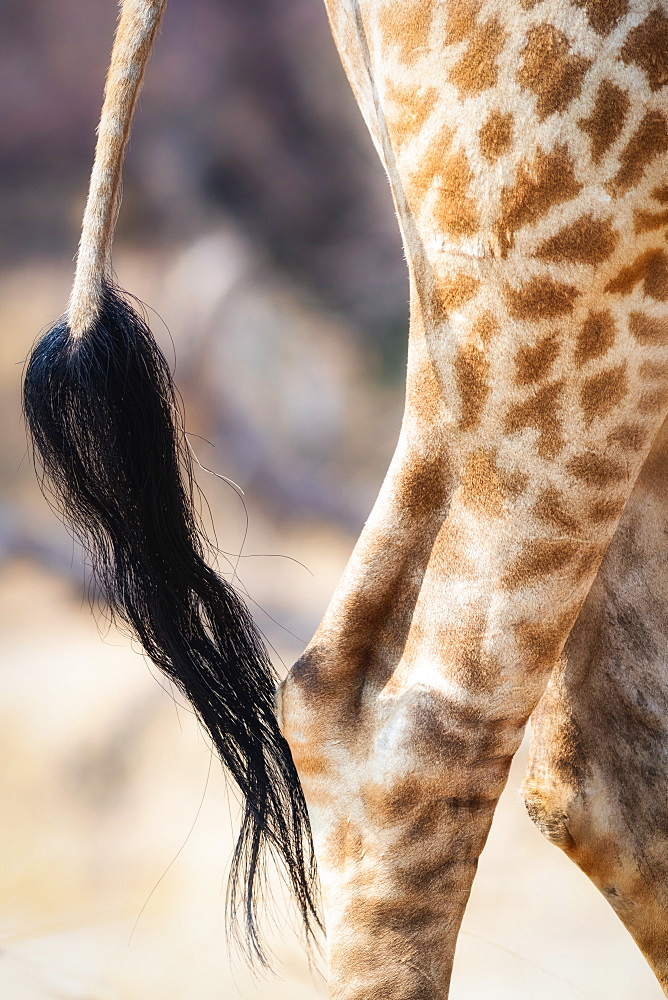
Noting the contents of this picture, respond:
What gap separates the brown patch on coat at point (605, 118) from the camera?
1.28ft

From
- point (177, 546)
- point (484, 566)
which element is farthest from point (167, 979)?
point (484, 566)

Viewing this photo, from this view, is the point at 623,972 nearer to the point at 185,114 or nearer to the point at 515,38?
the point at 515,38

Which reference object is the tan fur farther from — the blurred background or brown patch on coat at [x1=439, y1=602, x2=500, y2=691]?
the blurred background

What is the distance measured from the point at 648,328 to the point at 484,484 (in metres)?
0.10

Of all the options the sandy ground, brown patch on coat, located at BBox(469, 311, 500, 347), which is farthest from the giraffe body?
the sandy ground

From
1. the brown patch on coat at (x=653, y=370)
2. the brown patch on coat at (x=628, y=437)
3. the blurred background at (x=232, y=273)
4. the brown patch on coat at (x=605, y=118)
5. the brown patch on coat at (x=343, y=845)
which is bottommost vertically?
the brown patch on coat at (x=343, y=845)

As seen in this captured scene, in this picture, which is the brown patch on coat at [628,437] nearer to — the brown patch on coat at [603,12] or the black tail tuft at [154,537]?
the brown patch on coat at [603,12]

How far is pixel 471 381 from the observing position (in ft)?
1.45

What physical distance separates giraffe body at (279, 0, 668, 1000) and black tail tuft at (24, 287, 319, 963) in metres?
0.11

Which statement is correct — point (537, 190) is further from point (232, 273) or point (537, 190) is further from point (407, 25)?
point (232, 273)

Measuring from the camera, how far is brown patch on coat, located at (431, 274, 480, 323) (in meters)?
0.43

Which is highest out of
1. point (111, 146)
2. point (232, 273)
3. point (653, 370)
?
point (232, 273)

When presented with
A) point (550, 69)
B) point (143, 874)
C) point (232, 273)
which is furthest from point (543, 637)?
point (232, 273)

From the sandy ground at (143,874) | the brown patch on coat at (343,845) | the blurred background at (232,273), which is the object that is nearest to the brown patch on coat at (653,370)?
the brown patch on coat at (343,845)
